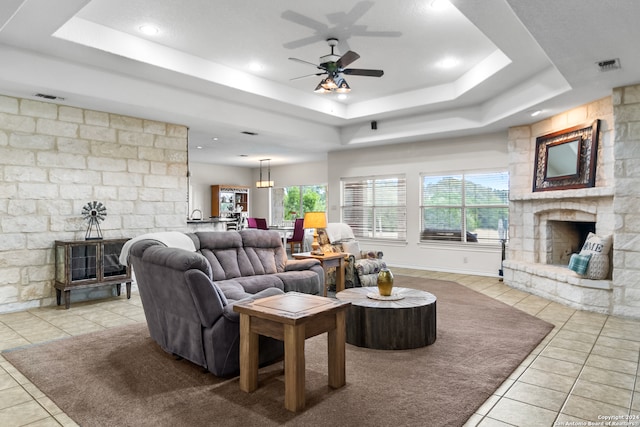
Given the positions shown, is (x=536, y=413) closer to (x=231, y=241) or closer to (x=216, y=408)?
(x=216, y=408)

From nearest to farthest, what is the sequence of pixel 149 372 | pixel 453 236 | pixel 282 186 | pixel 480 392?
pixel 480 392 → pixel 149 372 → pixel 453 236 → pixel 282 186

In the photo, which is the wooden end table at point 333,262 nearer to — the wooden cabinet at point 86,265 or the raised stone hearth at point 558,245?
the wooden cabinet at point 86,265

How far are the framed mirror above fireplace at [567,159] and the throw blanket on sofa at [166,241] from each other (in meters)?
4.97

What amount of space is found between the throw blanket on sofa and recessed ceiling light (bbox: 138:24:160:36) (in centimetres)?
213

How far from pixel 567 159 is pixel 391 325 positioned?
12.9ft

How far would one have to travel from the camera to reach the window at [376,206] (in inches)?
328

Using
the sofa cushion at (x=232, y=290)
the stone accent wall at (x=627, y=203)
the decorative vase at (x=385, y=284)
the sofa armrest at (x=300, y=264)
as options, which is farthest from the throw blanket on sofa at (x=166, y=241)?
the stone accent wall at (x=627, y=203)

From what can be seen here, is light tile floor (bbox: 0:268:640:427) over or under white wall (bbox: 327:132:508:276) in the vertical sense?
under

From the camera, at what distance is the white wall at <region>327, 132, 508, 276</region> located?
7156 millimetres

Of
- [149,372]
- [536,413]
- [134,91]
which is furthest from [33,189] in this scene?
[536,413]

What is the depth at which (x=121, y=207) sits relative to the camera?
5.67 metres

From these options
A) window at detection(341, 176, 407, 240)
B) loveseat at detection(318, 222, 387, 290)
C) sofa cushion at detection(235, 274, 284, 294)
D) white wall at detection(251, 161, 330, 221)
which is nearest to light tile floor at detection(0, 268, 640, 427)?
sofa cushion at detection(235, 274, 284, 294)

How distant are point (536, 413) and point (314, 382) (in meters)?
1.36

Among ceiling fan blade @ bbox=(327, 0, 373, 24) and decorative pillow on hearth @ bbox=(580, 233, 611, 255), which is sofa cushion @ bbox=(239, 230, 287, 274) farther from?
decorative pillow on hearth @ bbox=(580, 233, 611, 255)
